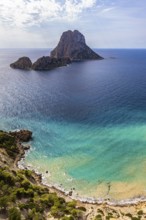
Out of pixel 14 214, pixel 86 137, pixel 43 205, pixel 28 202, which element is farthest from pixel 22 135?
pixel 14 214

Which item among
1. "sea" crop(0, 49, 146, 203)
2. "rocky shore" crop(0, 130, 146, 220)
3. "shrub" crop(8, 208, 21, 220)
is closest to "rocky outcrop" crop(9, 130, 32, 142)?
"sea" crop(0, 49, 146, 203)

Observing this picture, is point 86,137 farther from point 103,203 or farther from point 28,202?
point 28,202

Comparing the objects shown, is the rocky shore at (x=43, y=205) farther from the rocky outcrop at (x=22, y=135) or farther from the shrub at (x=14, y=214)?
the rocky outcrop at (x=22, y=135)

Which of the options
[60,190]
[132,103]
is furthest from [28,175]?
[132,103]

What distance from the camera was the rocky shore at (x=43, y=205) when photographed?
48325mm

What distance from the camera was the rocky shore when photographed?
48.3 m

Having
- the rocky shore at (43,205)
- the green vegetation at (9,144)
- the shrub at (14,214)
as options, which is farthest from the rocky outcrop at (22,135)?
the shrub at (14,214)

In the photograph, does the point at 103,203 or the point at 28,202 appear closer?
the point at 28,202

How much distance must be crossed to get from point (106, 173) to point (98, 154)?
32.4 feet

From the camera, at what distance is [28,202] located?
52.6 metres

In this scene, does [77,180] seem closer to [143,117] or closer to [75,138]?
[75,138]

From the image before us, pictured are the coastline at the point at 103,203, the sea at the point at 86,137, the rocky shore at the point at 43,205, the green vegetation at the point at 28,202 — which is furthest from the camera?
the sea at the point at 86,137

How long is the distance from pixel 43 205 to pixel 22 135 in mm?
40927

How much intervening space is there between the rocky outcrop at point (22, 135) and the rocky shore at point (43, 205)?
21.9 meters
